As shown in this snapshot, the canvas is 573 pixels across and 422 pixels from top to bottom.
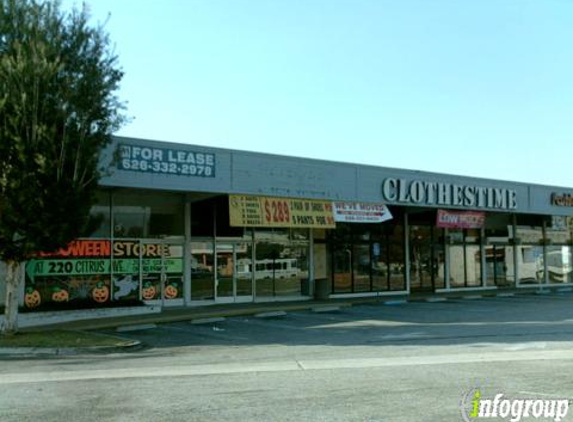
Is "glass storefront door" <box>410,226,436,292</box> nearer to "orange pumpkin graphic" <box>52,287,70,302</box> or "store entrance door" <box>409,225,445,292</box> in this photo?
"store entrance door" <box>409,225,445,292</box>

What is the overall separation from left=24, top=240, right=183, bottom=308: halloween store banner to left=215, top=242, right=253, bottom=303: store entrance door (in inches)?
65.7

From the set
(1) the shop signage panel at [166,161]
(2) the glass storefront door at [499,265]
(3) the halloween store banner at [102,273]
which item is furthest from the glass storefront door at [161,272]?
(2) the glass storefront door at [499,265]

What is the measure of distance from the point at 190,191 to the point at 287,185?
3.97m

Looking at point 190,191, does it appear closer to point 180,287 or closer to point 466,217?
point 180,287

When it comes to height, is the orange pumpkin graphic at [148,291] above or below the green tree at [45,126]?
below

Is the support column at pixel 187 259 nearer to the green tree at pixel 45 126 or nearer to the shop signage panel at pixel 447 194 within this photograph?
the green tree at pixel 45 126

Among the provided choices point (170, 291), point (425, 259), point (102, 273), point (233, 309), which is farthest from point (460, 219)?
point (102, 273)

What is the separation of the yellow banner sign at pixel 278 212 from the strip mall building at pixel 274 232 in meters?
0.04

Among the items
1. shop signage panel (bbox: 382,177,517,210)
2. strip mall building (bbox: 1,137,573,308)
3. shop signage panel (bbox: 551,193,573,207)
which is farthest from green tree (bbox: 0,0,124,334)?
shop signage panel (bbox: 551,193,573,207)

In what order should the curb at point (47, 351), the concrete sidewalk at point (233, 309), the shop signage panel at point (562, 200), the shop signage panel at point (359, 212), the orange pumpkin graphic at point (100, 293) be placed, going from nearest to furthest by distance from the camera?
the curb at point (47, 351) → the concrete sidewalk at point (233, 309) → the orange pumpkin graphic at point (100, 293) → the shop signage panel at point (359, 212) → the shop signage panel at point (562, 200)

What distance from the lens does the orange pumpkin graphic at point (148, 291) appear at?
859 inches

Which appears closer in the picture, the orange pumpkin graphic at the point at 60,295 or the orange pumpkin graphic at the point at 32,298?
the orange pumpkin graphic at the point at 32,298

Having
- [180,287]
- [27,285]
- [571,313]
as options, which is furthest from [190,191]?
[571,313]

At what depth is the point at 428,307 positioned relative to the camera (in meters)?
24.2
